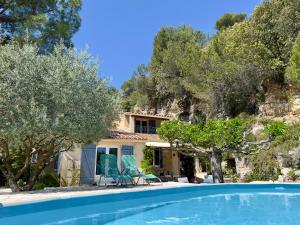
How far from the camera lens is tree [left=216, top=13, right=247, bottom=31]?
4544 centimetres

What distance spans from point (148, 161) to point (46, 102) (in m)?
10.2

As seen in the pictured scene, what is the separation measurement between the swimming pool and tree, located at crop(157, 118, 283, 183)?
175 inches

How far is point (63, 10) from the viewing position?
22938mm

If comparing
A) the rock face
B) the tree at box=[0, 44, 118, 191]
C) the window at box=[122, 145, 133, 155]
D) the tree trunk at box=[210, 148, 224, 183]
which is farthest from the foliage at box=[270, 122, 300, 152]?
the tree at box=[0, 44, 118, 191]


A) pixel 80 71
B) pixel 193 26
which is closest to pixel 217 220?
pixel 80 71

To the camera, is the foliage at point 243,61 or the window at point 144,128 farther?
the foliage at point 243,61

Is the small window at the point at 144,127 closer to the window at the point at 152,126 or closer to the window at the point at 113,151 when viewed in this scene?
the window at the point at 152,126

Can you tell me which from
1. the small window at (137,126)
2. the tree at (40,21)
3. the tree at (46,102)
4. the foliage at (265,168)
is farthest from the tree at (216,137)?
the tree at (40,21)

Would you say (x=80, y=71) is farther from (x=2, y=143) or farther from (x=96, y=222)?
(x=96, y=222)

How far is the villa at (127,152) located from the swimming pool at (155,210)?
6.26 metres

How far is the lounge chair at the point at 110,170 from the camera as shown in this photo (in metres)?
16.2

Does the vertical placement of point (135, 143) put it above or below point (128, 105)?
below

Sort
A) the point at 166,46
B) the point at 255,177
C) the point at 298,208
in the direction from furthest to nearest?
1. the point at 166,46
2. the point at 255,177
3. the point at 298,208

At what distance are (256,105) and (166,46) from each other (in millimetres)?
16586
